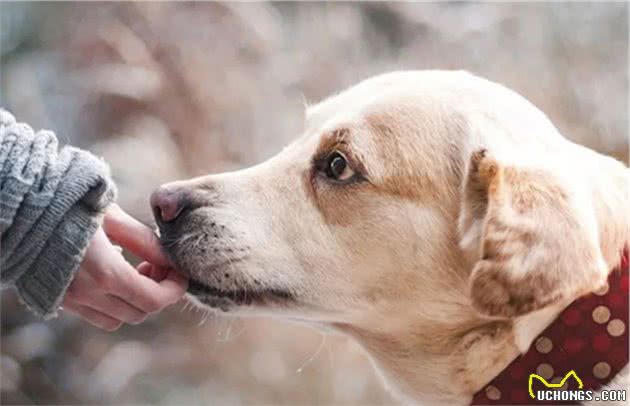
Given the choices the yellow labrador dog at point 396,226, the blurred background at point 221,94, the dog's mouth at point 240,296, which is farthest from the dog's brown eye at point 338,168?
the blurred background at point 221,94

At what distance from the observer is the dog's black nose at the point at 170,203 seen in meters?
1.18

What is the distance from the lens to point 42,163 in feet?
3.46

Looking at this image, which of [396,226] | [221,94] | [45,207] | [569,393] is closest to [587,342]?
[569,393]

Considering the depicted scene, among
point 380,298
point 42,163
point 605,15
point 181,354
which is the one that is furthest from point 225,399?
point 605,15

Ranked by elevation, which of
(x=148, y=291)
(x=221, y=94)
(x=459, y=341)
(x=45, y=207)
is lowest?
(x=221, y=94)

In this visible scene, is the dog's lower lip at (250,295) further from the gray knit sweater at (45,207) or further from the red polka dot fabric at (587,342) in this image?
the red polka dot fabric at (587,342)

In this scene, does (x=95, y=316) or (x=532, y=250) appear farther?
(x=95, y=316)

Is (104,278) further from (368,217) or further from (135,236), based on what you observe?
(368,217)

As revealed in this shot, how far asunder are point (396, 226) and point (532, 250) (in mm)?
229

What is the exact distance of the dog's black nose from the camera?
1.18 m

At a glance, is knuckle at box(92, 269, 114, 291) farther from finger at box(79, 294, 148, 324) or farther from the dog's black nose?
the dog's black nose

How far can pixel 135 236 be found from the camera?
47.2 inches

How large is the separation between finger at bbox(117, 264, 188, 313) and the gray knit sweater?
77 millimetres


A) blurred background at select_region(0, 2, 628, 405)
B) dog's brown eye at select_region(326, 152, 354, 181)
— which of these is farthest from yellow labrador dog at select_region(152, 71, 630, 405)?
blurred background at select_region(0, 2, 628, 405)
